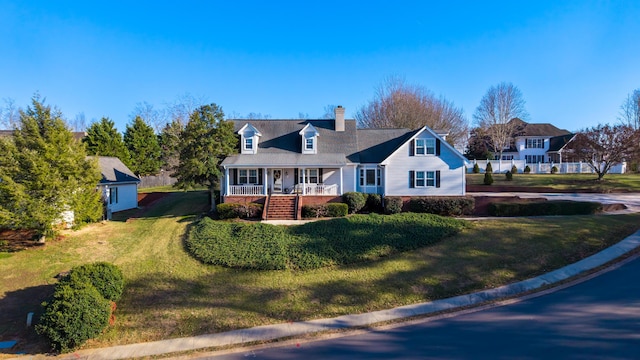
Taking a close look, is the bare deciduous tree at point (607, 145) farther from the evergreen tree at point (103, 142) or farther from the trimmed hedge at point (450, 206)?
the evergreen tree at point (103, 142)

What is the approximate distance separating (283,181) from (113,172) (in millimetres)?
14813

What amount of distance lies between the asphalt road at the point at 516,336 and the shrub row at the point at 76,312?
385cm

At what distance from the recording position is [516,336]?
7.82 meters

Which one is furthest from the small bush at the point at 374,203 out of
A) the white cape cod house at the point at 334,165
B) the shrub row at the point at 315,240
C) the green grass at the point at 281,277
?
the green grass at the point at 281,277

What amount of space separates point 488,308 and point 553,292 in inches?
100

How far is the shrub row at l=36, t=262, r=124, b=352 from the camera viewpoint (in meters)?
9.25

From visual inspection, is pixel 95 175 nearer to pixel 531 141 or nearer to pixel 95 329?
pixel 95 329

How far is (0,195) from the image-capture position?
1727 centimetres

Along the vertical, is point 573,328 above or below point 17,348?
above

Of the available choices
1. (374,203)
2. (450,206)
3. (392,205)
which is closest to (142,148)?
(374,203)

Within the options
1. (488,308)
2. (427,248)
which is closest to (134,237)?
(427,248)

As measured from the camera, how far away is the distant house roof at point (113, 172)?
26062mm

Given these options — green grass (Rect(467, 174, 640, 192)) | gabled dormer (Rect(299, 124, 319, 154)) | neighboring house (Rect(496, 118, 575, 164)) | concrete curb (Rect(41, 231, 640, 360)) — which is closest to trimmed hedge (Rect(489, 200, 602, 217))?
concrete curb (Rect(41, 231, 640, 360))

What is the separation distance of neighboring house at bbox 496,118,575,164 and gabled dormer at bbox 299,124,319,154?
4090 cm
